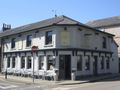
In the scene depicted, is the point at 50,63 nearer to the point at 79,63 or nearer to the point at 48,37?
the point at 48,37

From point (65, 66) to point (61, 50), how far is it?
180cm

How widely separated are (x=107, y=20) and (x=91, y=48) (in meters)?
21.8

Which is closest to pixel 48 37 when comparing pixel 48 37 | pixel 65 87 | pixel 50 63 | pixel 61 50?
pixel 48 37

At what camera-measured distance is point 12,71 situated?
110 feet

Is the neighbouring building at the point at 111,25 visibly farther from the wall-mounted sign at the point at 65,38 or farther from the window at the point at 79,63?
the wall-mounted sign at the point at 65,38

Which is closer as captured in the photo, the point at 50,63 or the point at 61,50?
the point at 61,50

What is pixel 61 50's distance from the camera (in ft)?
85.9

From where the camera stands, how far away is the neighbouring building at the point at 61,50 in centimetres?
2638

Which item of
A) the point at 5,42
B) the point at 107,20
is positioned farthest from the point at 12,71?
the point at 107,20

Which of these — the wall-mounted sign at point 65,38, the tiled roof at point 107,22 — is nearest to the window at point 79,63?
the wall-mounted sign at point 65,38

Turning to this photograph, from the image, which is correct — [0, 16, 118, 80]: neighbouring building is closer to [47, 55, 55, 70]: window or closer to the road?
[47, 55, 55, 70]: window

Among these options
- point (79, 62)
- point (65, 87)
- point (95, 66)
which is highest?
point (79, 62)

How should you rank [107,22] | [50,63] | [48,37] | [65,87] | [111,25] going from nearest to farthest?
1. [65,87]
2. [50,63]
3. [48,37]
4. [111,25]
5. [107,22]

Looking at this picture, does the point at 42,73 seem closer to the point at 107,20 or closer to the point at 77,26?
the point at 77,26
